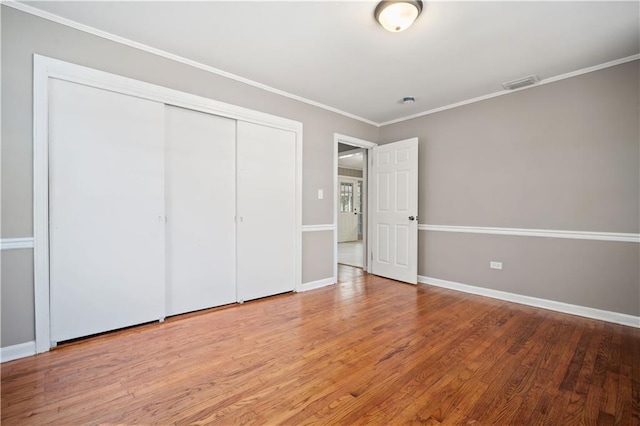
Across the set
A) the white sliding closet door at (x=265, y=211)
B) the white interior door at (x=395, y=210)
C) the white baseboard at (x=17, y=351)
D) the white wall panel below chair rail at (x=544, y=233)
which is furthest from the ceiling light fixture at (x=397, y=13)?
the white baseboard at (x=17, y=351)

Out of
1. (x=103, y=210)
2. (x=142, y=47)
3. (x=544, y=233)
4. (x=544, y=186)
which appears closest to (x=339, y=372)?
(x=103, y=210)

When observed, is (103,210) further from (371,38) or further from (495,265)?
(495,265)

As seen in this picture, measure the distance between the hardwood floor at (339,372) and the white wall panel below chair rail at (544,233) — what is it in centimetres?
84

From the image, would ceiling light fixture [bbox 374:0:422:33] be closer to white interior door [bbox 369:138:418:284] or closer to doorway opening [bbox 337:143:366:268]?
white interior door [bbox 369:138:418:284]

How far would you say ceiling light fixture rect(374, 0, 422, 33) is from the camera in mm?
1987

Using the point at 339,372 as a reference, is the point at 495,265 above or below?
above

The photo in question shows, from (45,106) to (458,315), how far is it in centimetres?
411

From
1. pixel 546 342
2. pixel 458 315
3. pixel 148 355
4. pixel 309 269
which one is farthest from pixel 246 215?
pixel 546 342

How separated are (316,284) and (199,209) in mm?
1891

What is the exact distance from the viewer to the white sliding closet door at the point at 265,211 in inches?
131

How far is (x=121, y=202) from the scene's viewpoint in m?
2.54

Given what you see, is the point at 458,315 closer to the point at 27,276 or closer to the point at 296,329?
the point at 296,329

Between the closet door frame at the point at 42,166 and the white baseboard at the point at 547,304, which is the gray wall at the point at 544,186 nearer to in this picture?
the white baseboard at the point at 547,304

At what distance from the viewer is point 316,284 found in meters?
4.02
